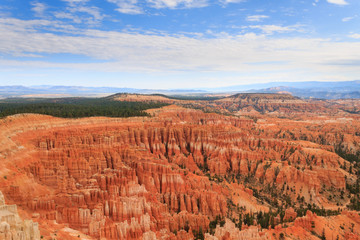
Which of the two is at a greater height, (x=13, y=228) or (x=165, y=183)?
(x=13, y=228)

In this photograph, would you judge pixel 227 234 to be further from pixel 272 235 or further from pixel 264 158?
pixel 264 158

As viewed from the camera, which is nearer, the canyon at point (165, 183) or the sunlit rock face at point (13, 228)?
the sunlit rock face at point (13, 228)

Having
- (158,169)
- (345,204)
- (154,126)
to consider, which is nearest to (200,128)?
(154,126)

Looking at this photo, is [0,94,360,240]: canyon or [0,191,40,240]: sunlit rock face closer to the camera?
[0,191,40,240]: sunlit rock face

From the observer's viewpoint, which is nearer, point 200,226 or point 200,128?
point 200,226

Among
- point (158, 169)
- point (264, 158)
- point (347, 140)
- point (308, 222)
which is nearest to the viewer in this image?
point (308, 222)

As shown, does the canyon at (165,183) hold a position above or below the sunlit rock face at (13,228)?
below

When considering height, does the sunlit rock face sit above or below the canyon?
above

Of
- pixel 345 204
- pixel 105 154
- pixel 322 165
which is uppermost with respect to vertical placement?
pixel 105 154
